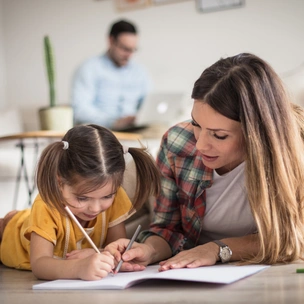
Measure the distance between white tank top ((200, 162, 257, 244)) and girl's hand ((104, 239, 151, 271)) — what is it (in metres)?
0.21

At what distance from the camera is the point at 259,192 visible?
1210mm

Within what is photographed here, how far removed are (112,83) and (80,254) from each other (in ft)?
11.6

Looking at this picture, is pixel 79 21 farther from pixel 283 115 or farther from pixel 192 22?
pixel 283 115

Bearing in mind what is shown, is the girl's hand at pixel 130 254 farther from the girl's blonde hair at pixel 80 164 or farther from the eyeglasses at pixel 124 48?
the eyeglasses at pixel 124 48

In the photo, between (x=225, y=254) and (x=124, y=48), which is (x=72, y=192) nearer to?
(x=225, y=254)

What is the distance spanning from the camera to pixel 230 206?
4.60 feet

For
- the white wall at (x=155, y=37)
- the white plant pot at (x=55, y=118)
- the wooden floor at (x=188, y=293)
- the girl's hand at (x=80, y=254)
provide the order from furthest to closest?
the white wall at (x=155, y=37)
the white plant pot at (x=55, y=118)
the girl's hand at (x=80, y=254)
the wooden floor at (x=188, y=293)

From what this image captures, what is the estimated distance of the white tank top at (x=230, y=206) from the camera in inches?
54.6

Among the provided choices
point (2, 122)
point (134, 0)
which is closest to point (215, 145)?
point (2, 122)

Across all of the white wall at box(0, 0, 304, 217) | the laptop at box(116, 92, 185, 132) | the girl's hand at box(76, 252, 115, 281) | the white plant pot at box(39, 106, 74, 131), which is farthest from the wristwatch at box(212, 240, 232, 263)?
the laptop at box(116, 92, 185, 132)

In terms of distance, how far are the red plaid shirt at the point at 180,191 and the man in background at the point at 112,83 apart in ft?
9.59

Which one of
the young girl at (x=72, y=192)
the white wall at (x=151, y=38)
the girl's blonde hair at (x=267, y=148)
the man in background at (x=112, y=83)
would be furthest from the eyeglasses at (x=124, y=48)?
the girl's blonde hair at (x=267, y=148)

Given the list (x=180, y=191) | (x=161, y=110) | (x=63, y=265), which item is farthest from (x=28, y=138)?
(x=63, y=265)

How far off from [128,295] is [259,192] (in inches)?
15.5
